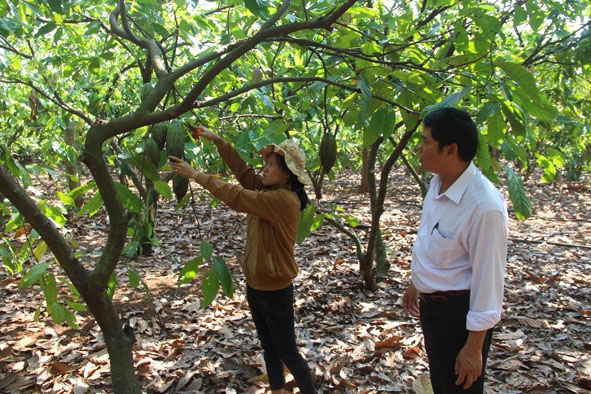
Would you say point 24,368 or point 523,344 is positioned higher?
point 24,368

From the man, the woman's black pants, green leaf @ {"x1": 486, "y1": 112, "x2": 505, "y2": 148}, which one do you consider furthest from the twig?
green leaf @ {"x1": 486, "y1": 112, "x2": 505, "y2": 148}

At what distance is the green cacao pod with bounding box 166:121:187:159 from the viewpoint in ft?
5.21

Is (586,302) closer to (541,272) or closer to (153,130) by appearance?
(541,272)

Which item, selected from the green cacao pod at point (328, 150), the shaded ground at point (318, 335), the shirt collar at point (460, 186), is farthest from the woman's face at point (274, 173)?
the shirt collar at point (460, 186)

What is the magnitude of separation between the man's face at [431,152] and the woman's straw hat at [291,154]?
2.03 feet

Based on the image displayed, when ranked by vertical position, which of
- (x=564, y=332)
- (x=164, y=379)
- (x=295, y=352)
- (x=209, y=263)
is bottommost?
(x=564, y=332)

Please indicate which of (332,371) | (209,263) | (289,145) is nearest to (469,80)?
(289,145)

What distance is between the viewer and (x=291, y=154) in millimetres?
1989

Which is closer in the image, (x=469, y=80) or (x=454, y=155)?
(x=454, y=155)

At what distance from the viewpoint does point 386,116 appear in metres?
1.69

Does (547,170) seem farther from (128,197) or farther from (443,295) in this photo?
(128,197)

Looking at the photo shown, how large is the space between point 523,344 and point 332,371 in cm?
133

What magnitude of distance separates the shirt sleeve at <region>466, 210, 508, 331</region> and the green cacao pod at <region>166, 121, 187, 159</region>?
1061 mm

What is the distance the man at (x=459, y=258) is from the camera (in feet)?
4.52
